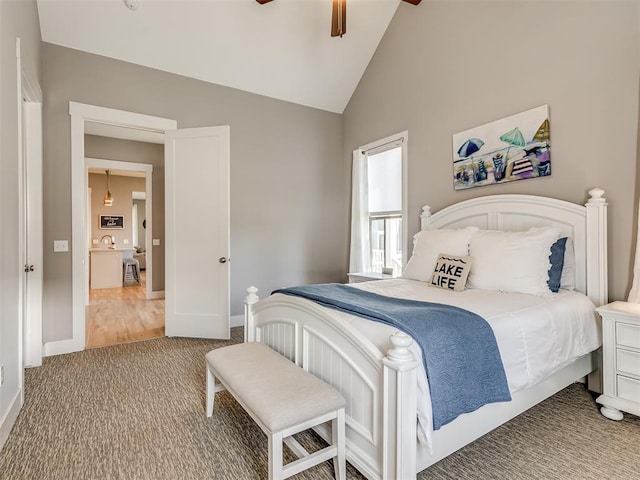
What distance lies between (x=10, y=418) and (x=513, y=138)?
4.10 m

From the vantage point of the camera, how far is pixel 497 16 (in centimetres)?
305

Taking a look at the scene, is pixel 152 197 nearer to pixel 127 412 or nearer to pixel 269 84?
pixel 269 84

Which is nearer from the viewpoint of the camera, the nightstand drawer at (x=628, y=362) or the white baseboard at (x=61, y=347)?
the nightstand drawer at (x=628, y=362)

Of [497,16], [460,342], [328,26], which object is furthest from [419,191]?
[460,342]

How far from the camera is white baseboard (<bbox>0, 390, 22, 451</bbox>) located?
1.83 meters

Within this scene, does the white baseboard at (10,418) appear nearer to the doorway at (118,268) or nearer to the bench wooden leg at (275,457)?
the doorway at (118,268)

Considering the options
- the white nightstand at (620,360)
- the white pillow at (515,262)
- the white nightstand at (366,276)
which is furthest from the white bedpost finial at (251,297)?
the white nightstand at (620,360)

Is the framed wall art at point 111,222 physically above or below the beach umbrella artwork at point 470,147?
below

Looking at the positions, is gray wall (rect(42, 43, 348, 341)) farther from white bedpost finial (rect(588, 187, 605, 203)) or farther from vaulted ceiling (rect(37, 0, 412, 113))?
white bedpost finial (rect(588, 187, 605, 203))

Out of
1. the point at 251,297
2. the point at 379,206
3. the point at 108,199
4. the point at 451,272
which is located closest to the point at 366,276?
the point at 379,206

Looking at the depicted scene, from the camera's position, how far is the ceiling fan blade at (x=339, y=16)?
260cm

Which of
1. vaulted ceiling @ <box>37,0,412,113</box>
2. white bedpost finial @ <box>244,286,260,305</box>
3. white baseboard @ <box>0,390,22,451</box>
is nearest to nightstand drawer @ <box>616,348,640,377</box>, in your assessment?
white bedpost finial @ <box>244,286,260,305</box>

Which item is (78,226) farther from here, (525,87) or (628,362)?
(628,362)

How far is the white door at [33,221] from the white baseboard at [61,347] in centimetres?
27
